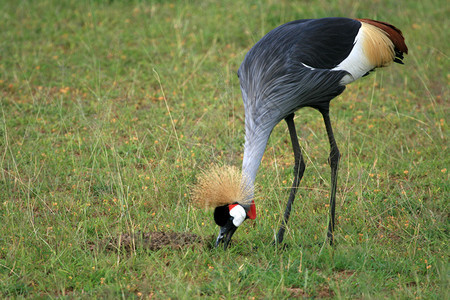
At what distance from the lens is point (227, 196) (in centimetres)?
296

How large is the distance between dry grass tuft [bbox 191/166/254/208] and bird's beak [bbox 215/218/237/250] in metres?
0.13

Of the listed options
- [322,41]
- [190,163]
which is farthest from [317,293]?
[190,163]

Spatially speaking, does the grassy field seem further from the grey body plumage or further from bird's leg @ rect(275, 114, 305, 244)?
the grey body plumage

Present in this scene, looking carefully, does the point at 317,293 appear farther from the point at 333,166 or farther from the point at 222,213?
the point at 333,166

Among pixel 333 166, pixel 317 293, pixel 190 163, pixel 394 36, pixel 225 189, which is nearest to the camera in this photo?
pixel 317 293

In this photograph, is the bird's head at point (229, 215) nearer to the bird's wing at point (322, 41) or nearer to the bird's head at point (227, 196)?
the bird's head at point (227, 196)

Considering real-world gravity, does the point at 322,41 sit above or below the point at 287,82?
above

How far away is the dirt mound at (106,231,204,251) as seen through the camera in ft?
10.5

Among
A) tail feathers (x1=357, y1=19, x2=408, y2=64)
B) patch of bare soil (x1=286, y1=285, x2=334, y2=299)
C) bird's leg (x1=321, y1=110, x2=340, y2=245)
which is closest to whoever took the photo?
patch of bare soil (x1=286, y1=285, x2=334, y2=299)

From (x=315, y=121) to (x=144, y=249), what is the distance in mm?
2374

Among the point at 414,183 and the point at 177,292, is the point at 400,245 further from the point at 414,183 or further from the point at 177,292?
the point at 177,292

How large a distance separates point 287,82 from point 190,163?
1.41 meters

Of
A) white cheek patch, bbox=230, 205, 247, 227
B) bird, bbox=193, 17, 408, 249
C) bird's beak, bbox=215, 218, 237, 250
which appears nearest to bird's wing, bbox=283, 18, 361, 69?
bird, bbox=193, 17, 408, 249

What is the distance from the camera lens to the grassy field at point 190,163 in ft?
9.73
